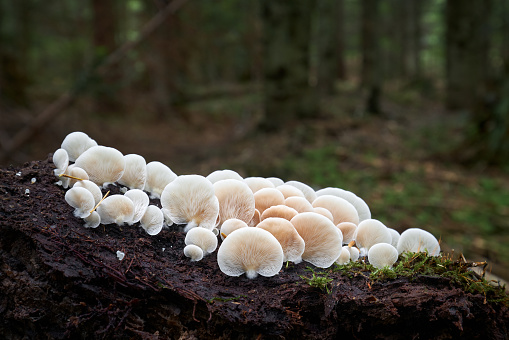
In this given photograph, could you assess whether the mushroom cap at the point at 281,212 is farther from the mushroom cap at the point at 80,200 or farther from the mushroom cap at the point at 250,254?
the mushroom cap at the point at 80,200

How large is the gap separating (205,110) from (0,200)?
1409 cm

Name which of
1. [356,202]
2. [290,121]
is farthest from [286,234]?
[290,121]

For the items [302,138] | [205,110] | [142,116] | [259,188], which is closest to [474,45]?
[302,138]

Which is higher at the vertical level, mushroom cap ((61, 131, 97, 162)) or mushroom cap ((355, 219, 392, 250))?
mushroom cap ((355, 219, 392, 250))

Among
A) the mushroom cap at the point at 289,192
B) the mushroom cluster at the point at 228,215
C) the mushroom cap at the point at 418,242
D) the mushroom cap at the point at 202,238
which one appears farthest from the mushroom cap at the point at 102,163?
the mushroom cap at the point at 418,242

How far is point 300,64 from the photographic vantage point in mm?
9133

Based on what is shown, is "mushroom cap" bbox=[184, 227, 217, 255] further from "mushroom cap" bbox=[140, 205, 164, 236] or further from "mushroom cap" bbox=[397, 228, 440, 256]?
"mushroom cap" bbox=[397, 228, 440, 256]

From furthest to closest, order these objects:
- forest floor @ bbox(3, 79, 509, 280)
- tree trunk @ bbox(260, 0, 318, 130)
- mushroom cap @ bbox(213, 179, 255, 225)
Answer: tree trunk @ bbox(260, 0, 318, 130)
forest floor @ bbox(3, 79, 509, 280)
mushroom cap @ bbox(213, 179, 255, 225)

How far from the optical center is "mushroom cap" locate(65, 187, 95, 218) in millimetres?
1700

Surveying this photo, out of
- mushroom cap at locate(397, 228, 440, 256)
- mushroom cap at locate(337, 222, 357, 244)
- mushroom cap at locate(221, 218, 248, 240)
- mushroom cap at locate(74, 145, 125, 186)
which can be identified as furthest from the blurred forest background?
mushroom cap at locate(74, 145, 125, 186)

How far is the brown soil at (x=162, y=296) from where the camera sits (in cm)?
159

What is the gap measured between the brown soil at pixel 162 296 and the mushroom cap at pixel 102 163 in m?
0.19

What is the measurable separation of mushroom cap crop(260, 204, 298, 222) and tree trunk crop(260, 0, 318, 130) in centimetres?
720

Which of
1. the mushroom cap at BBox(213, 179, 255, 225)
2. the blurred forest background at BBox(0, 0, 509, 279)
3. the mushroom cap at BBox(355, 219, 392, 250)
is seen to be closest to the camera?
the mushroom cap at BBox(213, 179, 255, 225)
